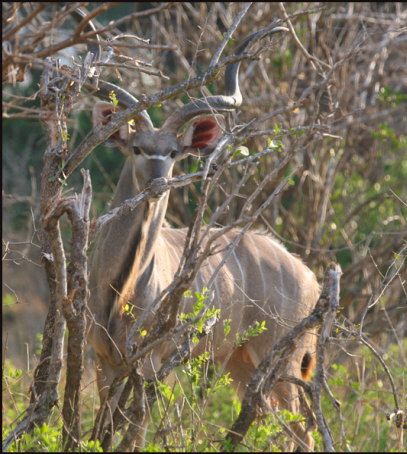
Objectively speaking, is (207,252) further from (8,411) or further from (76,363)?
(8,411)

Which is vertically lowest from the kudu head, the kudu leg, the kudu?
the kudu leg

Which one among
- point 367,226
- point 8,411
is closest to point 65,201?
point 8,411

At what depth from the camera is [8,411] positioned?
11.0 ft

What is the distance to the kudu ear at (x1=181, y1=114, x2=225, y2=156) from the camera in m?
3.60

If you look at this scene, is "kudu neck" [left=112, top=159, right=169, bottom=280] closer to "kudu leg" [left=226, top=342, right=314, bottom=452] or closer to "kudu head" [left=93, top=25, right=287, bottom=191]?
"kudu head" [left=93, top=25, right=287, bottom=191]

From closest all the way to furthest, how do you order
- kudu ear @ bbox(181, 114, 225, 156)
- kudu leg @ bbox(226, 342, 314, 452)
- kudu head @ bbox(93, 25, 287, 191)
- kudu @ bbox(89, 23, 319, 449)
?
kudu @ bbox(89, 23, 319, 449) < kudu head @ bbox(93, 25, 287, 191) < kudu ear @ bbox(181, 114, 225, 156) < kudu leg @ bbox(226, 342, 314, 452)

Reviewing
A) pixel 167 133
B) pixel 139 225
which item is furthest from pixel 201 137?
pixel 139 225

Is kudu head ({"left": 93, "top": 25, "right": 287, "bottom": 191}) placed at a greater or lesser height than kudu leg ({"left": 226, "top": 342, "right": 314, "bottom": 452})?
greater

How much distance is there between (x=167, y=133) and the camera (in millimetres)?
3516

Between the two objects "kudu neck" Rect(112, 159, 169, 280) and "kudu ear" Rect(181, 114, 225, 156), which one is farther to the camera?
"kudu ear" Rect(181, 114, 225, 156)

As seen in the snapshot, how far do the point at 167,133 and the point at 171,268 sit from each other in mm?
620

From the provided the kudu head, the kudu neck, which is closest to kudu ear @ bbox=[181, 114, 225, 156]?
the kudu head

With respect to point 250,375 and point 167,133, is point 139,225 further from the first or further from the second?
point 250,375

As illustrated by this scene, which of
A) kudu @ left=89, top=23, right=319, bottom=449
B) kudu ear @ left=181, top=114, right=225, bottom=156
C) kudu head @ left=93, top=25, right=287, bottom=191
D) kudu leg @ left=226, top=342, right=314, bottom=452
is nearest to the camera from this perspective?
kudu @ left=89, top=23, right=319, bottom=449
